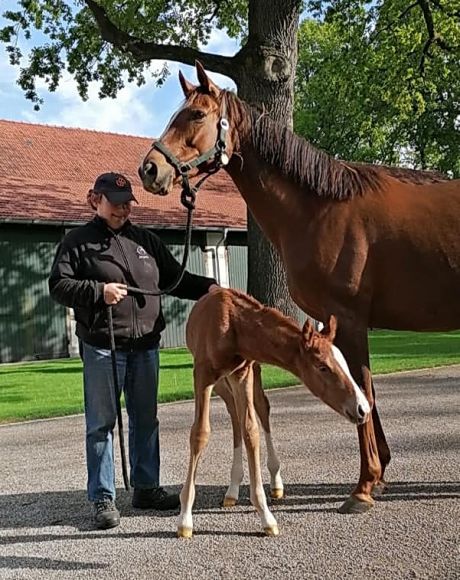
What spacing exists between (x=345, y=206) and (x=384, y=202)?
283 mm

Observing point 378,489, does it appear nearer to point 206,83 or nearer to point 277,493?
point 277,493

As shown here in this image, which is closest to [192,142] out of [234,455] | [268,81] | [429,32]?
[234,455]

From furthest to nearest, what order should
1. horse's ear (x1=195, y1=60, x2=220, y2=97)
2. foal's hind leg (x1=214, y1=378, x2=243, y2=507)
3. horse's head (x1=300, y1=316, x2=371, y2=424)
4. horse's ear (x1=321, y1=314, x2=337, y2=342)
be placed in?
foal's hind leg (x1=214, y1=378, x2=243, y2=507) < horse's ear (x1=195, y1=60, x2=220, y2=97) < horse's ear (x1=321, y1=314, x2=337, y2=342) < horse's head (x1=300, y1=316, x2=371, y2=424)

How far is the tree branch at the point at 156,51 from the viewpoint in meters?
13.5

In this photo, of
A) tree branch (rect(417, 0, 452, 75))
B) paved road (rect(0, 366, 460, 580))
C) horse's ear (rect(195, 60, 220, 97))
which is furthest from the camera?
tree branch (rect(417, 0, 452, 75))

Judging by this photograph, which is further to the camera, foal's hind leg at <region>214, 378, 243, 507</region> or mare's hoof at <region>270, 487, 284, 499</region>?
mare's hoof at <region>270, 487, 284, 499</region>

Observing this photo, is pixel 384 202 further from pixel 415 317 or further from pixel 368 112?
pixel 368 112

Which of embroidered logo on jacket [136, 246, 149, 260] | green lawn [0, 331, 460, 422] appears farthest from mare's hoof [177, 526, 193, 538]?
green lawn [0, 331, 460, 422]

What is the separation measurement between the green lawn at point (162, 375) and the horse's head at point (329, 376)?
6.25m

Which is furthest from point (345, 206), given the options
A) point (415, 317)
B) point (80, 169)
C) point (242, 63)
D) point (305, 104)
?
point (305, 104)

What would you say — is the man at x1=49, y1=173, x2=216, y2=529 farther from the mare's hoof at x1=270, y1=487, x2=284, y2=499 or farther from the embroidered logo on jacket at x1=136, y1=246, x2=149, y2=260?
the mare's hoof at x1=270, y1=487, x2=284, y2=499

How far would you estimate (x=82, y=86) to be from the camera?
19297 mm

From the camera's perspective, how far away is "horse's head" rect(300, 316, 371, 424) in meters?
4.03

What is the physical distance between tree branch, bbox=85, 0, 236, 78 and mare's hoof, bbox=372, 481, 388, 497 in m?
9.80
